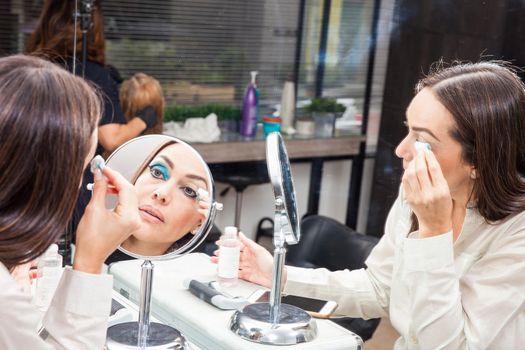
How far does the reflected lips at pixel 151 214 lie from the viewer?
132 cm

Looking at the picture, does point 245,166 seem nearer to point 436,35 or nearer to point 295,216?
point 436,35

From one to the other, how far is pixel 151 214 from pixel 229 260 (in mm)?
263

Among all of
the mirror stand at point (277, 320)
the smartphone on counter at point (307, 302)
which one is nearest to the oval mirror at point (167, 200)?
the mirror stand at point (277, 320)

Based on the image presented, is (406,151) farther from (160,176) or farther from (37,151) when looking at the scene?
(37,151)

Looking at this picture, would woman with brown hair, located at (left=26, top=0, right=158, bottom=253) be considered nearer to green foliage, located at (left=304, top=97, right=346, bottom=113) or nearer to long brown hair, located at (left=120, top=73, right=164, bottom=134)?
long brown hair, located at (left=120, top=73, right=164, bottom=134)

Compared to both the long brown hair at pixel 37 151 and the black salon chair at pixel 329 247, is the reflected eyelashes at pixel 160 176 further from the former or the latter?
the black salon chair at pixel 329 247

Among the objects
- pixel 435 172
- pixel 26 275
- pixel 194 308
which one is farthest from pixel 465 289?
pixel 26 275

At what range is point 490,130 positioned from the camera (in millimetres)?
1414

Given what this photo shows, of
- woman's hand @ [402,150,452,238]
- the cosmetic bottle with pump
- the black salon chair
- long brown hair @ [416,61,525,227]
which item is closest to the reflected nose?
woman's hand @ [402,150,452,238]

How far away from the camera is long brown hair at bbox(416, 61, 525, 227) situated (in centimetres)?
142

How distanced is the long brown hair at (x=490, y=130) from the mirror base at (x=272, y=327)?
0.40 m

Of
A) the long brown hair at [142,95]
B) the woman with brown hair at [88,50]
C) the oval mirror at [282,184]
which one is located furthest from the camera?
the long brown hair at [142,95]

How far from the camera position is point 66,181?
40.7 inches

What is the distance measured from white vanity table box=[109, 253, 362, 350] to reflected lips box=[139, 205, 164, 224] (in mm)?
203
